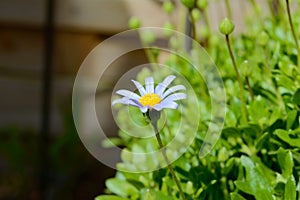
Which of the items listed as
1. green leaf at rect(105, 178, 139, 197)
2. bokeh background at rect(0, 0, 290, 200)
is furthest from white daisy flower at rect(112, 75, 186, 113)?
bokeh background at rect(0, 0, 290, 200)

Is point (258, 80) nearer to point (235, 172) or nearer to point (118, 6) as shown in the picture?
point (235, 172)

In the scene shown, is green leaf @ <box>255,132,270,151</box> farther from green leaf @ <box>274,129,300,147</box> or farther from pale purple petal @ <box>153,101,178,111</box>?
pale purple petal @ <box>153,101,178,111</box>

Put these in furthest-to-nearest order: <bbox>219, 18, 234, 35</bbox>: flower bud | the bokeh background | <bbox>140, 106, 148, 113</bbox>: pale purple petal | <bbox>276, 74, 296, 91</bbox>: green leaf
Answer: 1. the bokeh background
2. <bbox>276, 74, 296, 91</bbox>: green leaf
3. <bbox>219, 18, 234, 35</bbox>: flower bud
4. <bbox>140, 106, 148, 113</bbox>: pale purple petal

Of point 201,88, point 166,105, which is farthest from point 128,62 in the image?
point 166,105

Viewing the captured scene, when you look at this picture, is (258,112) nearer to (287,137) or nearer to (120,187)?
(287,137)

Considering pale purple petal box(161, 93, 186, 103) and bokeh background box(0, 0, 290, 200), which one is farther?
bokeh background box(0, 0, 290, 200)

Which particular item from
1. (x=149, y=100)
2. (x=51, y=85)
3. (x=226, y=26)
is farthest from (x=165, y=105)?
(x=51, y=85)
